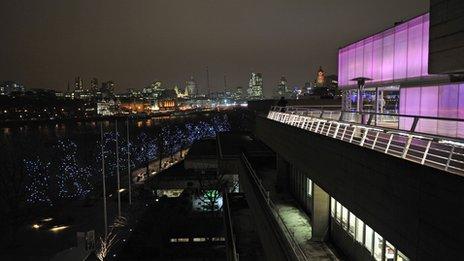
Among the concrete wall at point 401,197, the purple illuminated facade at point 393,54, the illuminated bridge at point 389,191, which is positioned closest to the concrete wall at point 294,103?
the purple illuminated facade at point 393,54

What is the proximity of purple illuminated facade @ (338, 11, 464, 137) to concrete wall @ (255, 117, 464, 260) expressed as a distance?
426cm

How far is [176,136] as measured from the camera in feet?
264

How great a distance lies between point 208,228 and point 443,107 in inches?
789

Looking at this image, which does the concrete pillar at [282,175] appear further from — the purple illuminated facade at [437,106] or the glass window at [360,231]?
the glass window at [360,231]

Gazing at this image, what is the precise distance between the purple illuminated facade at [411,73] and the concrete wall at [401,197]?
426cm

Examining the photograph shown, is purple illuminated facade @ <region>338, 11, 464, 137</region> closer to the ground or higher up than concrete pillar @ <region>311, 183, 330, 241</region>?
higher up

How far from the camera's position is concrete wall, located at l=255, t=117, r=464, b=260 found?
15.4 ft

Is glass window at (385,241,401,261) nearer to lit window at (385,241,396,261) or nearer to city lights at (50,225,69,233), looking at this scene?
lit window at (385,241,396,261)

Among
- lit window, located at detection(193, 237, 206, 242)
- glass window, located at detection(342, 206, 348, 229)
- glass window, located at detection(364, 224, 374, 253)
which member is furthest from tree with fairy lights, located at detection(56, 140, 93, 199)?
glass window, located at detection(364, 224, 374, 253)

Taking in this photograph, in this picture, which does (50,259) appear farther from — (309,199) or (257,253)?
(309,199)

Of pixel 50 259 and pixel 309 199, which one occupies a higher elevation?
pixel 309 199

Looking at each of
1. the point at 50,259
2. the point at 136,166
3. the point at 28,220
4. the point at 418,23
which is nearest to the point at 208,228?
the point at 50,259

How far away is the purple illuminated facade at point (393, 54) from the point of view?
14.5 m

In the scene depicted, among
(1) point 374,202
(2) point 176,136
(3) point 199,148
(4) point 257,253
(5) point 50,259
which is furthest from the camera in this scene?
(2) point 176,136
